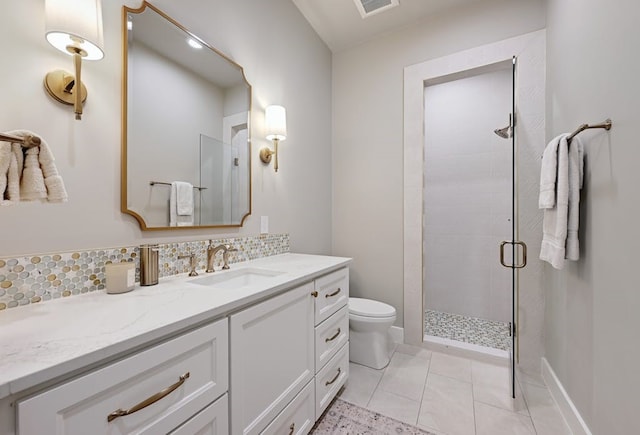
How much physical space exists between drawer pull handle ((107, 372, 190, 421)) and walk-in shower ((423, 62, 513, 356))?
7.95 ft

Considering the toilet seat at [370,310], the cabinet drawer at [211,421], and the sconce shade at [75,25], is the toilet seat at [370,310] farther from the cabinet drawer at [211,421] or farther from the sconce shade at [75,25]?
the sconce shade at [75,25]

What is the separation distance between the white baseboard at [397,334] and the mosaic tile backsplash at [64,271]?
189cm

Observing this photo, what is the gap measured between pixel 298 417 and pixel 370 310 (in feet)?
3.19

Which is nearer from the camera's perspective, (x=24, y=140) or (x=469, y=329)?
(x=24, y=140)

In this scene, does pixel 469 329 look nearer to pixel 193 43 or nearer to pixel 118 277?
pixel 118 277

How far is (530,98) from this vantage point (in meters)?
2.00

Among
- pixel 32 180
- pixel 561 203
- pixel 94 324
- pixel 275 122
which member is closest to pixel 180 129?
pixel 275 122

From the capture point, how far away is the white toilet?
200 cm

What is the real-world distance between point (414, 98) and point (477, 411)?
2.33 meters

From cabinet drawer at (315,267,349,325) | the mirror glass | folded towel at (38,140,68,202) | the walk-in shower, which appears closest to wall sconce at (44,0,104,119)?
the mirror glass

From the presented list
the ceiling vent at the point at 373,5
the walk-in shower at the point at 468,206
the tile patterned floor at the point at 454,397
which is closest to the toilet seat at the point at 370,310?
the tile patterned floor at the point at 454,397

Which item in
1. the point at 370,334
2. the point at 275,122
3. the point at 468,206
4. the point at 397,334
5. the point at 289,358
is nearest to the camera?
the point at 289,358

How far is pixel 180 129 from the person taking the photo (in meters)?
1.36

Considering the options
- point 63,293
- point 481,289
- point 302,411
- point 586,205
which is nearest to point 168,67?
point 63,293
